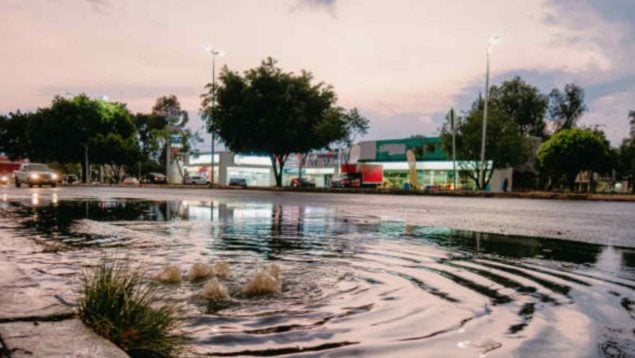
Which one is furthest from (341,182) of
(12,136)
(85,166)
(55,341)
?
(55,341)

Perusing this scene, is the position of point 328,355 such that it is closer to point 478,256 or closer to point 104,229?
point 478,256

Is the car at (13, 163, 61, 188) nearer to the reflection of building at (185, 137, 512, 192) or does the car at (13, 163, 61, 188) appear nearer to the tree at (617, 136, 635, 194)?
the reflection of building at (185, 137, 512, 192)

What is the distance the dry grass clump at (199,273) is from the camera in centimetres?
449

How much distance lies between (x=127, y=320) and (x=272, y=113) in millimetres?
44297

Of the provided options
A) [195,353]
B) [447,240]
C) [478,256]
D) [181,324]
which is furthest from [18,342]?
[447,240]

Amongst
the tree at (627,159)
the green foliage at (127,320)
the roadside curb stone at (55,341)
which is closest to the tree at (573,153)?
the tree at (627,159)

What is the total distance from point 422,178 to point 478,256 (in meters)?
53.1

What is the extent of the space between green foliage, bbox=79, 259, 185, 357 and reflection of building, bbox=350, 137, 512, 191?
4989cm

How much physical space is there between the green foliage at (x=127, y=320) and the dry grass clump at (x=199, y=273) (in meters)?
1.63

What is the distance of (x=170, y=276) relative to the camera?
14.4ft

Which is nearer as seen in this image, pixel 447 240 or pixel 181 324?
pixel 181 324

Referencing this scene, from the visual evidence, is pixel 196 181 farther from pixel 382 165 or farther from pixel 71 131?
pixel 382 165

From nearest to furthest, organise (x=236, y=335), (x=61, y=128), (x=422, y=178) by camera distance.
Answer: (x=236, y=335)
(x=422, y=178)
(x=61, y=128)

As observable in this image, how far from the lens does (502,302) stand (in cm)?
398
